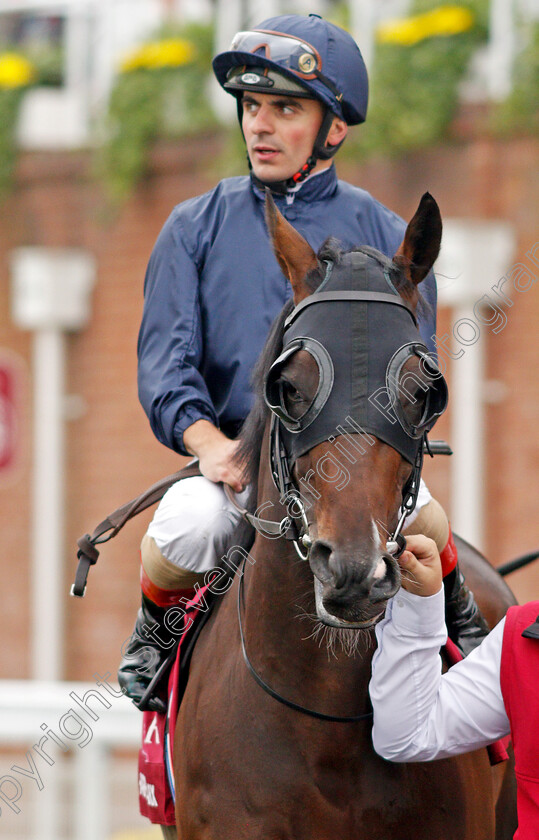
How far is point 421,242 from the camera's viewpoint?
289cm

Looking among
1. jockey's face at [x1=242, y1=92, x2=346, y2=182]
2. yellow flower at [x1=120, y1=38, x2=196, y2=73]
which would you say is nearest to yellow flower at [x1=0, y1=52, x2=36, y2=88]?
yellow flower at [x1=120, y1=38, x2=196, y2=73]

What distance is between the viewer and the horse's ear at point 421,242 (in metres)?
2.84

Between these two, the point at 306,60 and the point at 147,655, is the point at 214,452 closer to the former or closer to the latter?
the point at 147,655

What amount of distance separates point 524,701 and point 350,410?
2.44ft

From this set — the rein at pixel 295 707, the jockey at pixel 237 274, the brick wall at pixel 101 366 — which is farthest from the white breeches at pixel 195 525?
the brick wall at pixel 101 366

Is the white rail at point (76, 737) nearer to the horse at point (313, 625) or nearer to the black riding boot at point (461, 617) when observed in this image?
the black riding boot at point (461, 617)

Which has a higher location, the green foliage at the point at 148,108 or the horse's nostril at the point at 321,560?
the green foliage at the point at 148,108

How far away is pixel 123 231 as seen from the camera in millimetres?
10977

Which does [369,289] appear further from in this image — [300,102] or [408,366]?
[300,102]

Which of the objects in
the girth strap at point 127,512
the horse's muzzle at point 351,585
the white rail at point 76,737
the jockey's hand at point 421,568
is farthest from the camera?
the white rail at point 76,737

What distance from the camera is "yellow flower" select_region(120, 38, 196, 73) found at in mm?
10727

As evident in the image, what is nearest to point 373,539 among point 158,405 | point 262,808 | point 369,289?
point 369,289

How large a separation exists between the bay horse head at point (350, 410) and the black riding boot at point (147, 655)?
3.13ft

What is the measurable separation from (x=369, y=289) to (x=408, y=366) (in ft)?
0.70
